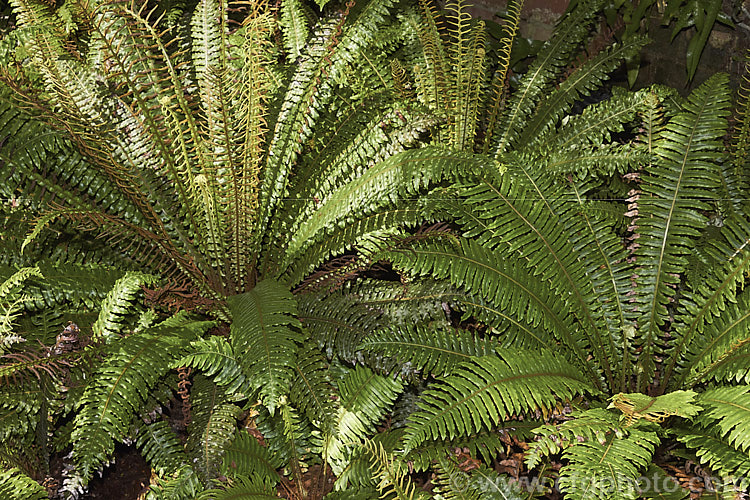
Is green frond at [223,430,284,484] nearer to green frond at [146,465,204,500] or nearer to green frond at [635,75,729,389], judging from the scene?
green frond at [146,465,204,500]

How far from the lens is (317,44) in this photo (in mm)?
2502

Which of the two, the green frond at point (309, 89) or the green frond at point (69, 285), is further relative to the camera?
the green frond at point (309, 89)

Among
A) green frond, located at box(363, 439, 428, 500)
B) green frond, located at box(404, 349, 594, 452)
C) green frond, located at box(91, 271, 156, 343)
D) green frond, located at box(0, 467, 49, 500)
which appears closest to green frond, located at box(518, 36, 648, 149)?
green frond, located at box(404, 349, 594, 452)

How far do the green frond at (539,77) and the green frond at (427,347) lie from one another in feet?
3.88

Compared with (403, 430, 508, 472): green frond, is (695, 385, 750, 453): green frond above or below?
above

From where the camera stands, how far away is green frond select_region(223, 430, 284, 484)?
2.03m

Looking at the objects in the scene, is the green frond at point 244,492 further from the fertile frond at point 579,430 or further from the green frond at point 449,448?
the fertile frond at point 579,430

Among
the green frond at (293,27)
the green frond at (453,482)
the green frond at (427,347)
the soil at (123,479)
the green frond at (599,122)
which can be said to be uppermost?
the green frond at (599,122)

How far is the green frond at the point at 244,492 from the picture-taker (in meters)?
1.83

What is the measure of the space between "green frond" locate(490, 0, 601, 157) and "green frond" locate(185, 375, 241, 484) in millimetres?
1638

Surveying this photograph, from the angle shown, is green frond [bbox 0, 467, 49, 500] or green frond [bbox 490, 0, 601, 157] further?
green frond [bbox 490, 0, 601, 157]

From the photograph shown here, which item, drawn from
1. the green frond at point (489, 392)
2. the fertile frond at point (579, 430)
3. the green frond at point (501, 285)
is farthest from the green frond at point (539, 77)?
the fertile frond at point (579, 430)

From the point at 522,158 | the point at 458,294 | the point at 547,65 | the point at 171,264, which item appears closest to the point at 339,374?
the point at 458,294

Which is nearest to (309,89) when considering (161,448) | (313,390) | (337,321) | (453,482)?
(337,321)
